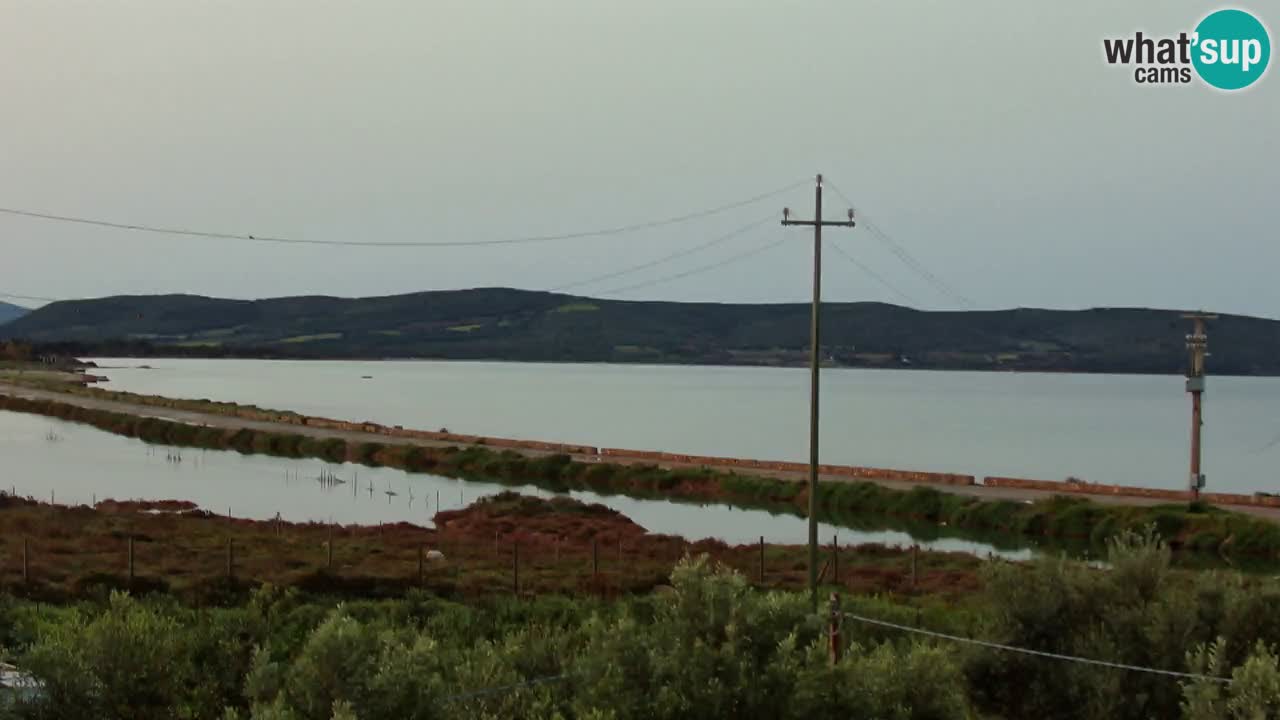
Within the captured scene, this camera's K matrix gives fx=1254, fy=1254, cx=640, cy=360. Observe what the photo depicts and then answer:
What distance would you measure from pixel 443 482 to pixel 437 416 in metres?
74.6

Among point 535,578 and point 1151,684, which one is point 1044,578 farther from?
point 535,578

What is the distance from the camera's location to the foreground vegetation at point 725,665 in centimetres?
1179

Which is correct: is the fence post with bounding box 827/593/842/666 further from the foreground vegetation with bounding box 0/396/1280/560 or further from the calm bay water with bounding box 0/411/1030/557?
the calm bay water with bounding box 0/411/1030/557

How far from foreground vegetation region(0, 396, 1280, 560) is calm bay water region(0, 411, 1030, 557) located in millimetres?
2509

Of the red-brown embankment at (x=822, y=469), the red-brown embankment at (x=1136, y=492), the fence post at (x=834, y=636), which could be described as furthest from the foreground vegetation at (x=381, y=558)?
the red-brown embankment at (x=822, y=469)

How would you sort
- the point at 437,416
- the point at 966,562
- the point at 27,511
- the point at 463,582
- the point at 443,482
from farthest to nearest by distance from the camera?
the point at 437,416
the point at 443,482
the point at 27,511
the point at 966,562
the point at 463,582

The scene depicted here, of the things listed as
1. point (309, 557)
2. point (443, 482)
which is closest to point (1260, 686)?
point (309, 557)

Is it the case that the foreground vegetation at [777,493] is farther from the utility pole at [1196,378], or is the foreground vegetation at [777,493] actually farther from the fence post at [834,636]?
the fence post at [834,636]

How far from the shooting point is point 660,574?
3500cm

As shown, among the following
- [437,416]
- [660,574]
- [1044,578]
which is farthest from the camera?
[437,416]

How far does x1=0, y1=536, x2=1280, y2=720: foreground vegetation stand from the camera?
11.8 metres

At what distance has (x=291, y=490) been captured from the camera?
6875cm

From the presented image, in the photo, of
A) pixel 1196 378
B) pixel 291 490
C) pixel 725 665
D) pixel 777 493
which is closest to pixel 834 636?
pixel 725 665

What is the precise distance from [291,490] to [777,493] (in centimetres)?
2649
